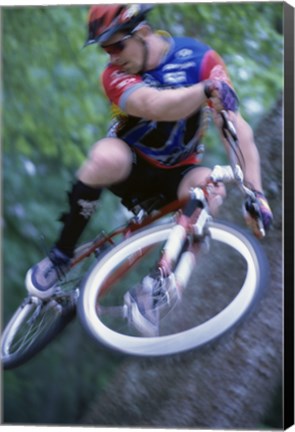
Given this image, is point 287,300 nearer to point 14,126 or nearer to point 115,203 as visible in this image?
point 115,203

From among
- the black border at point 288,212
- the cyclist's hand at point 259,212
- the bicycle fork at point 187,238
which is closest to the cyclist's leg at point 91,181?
the bicycle fork at point 187,238

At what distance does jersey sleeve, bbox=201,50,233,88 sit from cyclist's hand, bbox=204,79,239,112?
0.02m

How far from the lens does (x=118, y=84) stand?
557 cm

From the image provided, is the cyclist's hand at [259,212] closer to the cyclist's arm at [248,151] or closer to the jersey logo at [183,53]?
the cyclist's arm at [248,151]

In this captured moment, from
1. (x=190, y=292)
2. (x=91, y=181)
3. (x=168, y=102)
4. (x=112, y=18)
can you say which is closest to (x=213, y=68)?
(x=168, y=102)

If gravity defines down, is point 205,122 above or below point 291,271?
above

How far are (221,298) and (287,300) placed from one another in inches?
12.0

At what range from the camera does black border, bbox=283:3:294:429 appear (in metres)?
5.47

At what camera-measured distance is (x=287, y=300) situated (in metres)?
5.47

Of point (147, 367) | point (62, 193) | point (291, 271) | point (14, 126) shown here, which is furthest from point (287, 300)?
point (14, 126)

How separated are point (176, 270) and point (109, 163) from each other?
57 cm

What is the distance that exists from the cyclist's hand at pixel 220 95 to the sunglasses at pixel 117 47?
1.35 feet

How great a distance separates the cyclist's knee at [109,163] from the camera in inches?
221

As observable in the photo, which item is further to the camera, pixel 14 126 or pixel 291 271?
pixel 14 126
